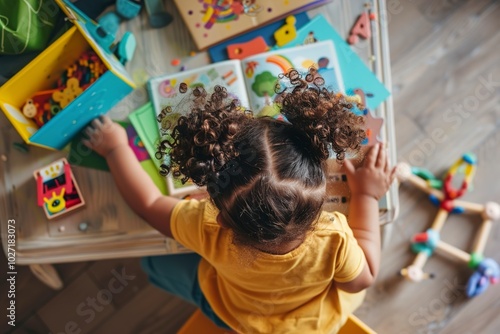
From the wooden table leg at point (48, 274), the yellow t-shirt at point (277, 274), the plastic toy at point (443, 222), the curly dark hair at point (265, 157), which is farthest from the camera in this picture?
the plastic toy at point (443, 222)

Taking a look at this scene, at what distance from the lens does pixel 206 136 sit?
520 mm

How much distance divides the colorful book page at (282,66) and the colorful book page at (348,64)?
14 mm

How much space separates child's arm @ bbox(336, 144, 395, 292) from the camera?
28.6 inches

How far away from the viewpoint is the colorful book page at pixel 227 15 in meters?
0.80

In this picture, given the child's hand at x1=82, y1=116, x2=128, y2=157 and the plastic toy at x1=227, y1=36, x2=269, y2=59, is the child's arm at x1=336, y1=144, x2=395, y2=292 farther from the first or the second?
the child's hand at x1=82, y1=116, x2=128, y2=157

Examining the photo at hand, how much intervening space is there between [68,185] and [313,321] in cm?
49

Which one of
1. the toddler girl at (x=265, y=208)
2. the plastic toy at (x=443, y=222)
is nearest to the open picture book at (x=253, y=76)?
the toddler girl at (x=265, y=208)

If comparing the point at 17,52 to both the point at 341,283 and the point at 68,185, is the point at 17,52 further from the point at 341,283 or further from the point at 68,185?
the point at 341,283

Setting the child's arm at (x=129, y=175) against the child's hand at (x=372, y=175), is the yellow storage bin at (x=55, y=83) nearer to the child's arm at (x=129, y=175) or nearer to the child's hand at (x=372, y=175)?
the child's arm at (x=129, y=175)

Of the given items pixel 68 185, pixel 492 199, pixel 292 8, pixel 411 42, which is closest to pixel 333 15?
pixel 292 8

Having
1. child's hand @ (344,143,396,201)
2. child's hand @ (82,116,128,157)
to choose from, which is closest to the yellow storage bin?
child's hand @ (82,116,128,157)

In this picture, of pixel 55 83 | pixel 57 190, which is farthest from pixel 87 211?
pixel 55 83

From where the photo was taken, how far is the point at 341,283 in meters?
0.71

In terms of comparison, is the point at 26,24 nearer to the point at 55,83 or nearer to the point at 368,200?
the point at 55,83
